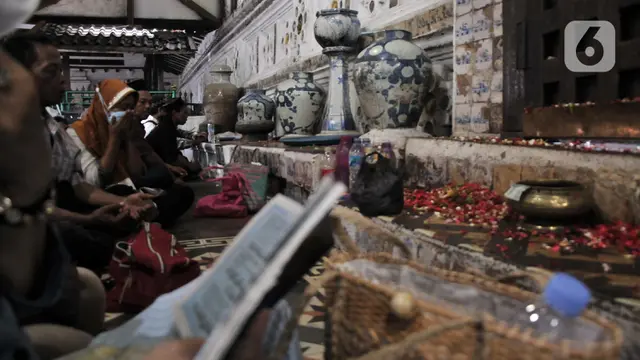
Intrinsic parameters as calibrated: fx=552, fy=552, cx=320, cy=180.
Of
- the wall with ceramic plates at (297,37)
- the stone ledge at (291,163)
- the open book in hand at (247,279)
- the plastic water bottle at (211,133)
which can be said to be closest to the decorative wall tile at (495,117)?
the wall with ceramic plates at (297,37)

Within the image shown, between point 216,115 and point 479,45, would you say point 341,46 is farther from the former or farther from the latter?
point 216,115

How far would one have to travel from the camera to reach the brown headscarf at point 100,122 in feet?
10.6

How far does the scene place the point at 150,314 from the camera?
2.98 feet

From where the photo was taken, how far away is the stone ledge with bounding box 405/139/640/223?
1769 mm

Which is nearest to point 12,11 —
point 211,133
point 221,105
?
point 211,133

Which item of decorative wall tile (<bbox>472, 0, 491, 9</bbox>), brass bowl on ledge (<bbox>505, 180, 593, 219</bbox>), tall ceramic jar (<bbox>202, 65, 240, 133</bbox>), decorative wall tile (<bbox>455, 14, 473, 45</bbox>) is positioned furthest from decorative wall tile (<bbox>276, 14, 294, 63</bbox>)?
brass bowl on ledge (<bbox>505, 180, 593, 219</bbox>)

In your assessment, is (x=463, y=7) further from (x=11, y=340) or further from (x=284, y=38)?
(x=284, y=38)

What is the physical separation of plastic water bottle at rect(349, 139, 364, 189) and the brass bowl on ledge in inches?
42.7

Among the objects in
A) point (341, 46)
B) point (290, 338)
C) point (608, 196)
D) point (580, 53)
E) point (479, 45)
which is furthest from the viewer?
point (341, 46)

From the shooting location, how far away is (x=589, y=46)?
2.17 m

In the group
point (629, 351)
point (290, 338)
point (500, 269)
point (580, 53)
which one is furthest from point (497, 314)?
point (580, 53)

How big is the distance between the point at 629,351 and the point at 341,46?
3.82 meters

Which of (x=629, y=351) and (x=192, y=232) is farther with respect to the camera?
(x=192, y=232)

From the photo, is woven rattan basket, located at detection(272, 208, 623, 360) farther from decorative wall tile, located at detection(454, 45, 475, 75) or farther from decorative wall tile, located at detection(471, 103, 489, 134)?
decorative wall tile, located at detection(454, 45, 475, 75)
